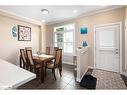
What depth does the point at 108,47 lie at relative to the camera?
3559 millimetres

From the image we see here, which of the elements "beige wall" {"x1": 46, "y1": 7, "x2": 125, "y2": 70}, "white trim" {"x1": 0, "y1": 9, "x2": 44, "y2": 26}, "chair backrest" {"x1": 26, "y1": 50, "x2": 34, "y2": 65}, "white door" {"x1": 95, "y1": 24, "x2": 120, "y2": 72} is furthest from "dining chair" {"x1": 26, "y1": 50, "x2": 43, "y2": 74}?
"white door" {"x1": 95, "y1": 24, "x2": 120, "y2": 72}

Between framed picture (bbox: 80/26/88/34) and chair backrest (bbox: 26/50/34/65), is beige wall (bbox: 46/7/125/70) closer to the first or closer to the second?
framed picture (bbox: 80/26/88/34)

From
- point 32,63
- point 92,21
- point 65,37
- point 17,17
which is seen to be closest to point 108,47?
point 92,21

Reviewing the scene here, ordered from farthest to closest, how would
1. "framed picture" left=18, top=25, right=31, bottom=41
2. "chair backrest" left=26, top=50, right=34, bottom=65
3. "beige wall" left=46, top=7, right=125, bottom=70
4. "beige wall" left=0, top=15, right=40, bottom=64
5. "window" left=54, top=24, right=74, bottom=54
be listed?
"window" left=54, top=24, right=74, bottom=54 → "framed picture" left=18, top=25, right=31, bottom=41 → "beige wall" left=0, top=15, right=40, bottom=64 → "beige wall" left=46, top=7, right=125, bottom=70 → "chair backrest" left=26, top=50, right=34, bottom=65

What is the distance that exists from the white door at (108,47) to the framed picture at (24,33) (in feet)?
10.1

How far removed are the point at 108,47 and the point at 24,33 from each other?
3607 millimetres

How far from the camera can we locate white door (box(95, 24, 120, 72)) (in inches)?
132

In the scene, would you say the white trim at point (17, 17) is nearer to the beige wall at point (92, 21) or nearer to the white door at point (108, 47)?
the beige wall at point (92, 21)

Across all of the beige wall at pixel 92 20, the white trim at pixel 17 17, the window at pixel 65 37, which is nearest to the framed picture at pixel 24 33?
the white trim at pixel 17 17

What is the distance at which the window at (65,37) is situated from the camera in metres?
4.81

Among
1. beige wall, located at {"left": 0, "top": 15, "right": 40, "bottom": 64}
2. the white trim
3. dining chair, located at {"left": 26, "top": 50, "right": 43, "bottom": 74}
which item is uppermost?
the white trim

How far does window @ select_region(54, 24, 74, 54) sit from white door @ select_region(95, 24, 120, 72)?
1.36m

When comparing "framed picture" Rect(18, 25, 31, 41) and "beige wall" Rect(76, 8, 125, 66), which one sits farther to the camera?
"framed picture" Rect(18, 25, 31, 41)
